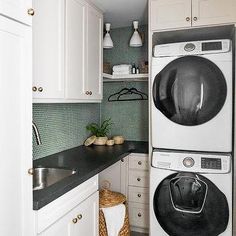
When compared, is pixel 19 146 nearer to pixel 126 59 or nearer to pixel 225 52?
pixel 225 52

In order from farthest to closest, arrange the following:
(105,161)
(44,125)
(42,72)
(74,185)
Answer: (44,125) → (105,161) → (42,72) → (74,185)

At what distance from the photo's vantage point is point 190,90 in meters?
2.13

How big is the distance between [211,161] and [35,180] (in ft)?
4.53

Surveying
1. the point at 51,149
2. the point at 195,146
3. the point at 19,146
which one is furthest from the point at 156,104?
the point at 19,146

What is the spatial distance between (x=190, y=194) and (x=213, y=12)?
152cm

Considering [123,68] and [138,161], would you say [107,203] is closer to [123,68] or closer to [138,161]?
[138,161]

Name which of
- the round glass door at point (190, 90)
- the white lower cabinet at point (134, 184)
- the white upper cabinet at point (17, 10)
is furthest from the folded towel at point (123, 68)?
the white upper cabinet at point (17, 10)

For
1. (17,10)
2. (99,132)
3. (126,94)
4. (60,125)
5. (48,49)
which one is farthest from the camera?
(126,94)

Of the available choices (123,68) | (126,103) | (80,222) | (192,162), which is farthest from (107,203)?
(123,68)

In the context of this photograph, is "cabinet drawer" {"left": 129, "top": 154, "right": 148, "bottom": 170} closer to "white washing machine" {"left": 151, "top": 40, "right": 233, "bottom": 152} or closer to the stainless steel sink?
"white washing machine" {"left": 151, "top": 40, "right": 233, "bottom": 152}

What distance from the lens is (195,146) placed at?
7.06ft

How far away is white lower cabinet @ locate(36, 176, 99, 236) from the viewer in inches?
52.2

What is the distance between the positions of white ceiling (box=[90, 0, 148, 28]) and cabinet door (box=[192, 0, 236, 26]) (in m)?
0.48

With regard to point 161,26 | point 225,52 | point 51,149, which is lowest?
point 51,149
